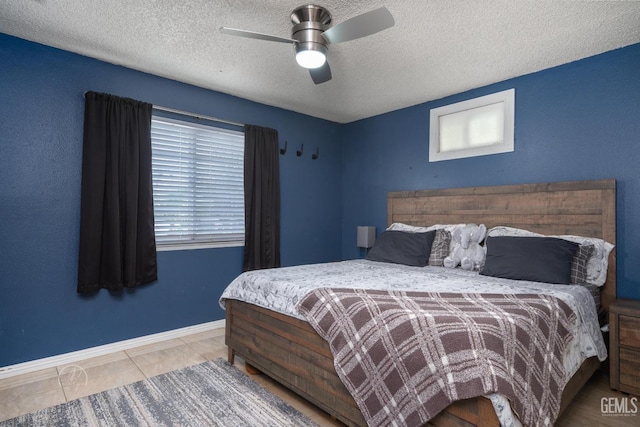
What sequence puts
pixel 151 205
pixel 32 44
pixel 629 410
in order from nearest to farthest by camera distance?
pixel 629 410 → pixel 32 44 → pixel 151 205

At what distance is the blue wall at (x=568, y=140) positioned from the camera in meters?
2.62

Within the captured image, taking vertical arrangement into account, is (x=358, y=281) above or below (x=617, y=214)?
below

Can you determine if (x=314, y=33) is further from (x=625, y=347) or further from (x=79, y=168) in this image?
(x=625, y=347)

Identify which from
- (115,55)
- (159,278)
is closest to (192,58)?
(115,55)

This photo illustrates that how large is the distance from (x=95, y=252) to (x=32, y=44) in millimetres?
1706

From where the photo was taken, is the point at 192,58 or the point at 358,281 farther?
the point at 192,58

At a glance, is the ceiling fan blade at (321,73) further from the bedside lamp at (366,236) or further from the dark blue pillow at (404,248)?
the bedside lamp at (366,236)

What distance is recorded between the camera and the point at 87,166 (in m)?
2.83

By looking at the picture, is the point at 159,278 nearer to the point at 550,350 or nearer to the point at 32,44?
the point at 32,44

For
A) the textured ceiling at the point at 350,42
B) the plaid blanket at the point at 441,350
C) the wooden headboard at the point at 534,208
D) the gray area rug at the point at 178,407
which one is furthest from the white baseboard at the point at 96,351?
the wooden headboard at the point at 534,208

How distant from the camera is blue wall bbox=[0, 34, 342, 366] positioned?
2.56 meters

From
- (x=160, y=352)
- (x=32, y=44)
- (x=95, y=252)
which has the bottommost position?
(x=160, y=352)

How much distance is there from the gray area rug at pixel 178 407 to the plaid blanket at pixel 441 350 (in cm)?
65

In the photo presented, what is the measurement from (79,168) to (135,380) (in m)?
1.78
